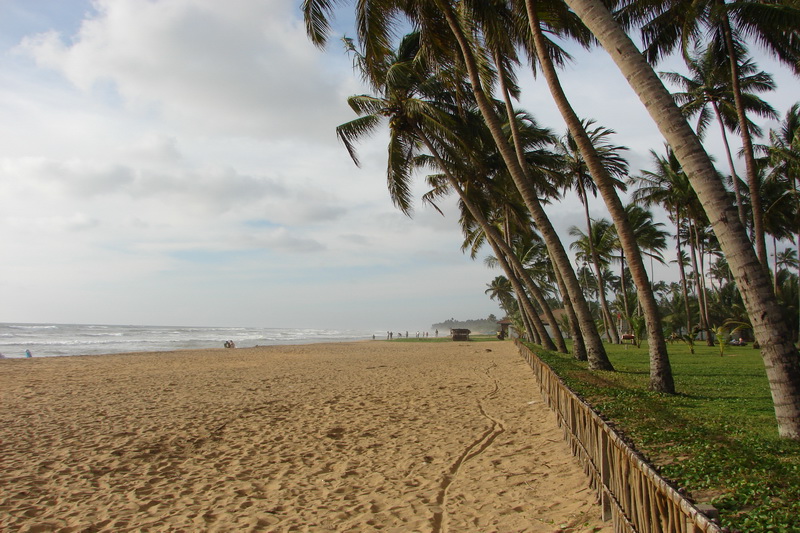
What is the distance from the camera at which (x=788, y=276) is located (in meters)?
36.9

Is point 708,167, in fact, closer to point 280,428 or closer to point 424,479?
point 424,479

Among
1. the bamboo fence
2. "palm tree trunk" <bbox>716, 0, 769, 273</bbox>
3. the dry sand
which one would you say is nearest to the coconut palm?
the dry sand

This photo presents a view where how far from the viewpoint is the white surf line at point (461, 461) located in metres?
4.41

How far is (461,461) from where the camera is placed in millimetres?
6164

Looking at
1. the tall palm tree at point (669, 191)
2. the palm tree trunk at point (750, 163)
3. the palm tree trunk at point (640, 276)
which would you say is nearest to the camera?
the palm tree trunk at point (640, 276)

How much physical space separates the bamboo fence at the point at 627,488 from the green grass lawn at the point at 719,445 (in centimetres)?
27

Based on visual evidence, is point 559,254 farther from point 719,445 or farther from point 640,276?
point 719,445

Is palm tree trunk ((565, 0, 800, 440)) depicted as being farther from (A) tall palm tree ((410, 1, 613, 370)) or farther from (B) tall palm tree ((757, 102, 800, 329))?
(B) tall palm tree ((757, 102, 800, 329))

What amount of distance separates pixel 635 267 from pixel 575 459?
12.3 ft

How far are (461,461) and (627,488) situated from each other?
3.41 metres

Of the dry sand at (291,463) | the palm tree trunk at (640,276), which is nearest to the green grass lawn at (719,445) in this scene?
the palm tree trunk at (640,276)

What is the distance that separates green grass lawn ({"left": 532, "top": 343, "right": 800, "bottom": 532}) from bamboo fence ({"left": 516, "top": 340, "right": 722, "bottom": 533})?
273mm

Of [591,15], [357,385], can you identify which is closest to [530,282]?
[357,385]

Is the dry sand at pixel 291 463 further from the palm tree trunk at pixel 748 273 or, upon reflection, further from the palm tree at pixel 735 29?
the palm tree at pixel 735 29
